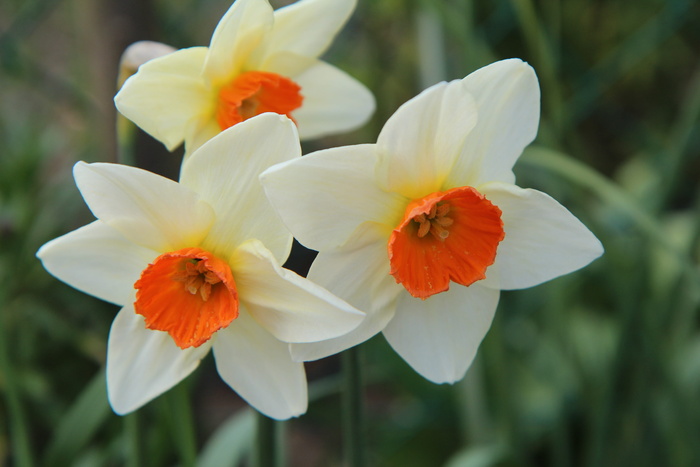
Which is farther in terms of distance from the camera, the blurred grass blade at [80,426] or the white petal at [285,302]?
the blurred grass blade at [80,426]

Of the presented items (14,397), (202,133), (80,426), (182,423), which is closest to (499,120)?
(202,133)

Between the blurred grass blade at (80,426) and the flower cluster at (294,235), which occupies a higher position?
the flower cluster at (294,235)

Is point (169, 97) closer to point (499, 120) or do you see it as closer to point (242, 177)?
point (242, 177)

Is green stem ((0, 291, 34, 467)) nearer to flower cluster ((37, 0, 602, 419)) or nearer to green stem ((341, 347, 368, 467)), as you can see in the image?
flower cluster ((37, 0, 602, 419))

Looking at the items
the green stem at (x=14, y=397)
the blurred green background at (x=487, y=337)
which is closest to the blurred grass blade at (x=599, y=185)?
the blurred green background at (x=487, y=337)

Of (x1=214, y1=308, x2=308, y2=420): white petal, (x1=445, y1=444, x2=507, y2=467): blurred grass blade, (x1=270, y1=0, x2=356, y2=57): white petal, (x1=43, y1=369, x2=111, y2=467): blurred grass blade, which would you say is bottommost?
(x1=445, y1=444, x2=507, y2=467): blurred grass blade

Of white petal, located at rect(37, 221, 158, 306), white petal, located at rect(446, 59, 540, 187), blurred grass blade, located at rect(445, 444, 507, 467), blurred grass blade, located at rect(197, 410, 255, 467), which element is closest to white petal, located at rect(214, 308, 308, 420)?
white petal, located at rect(37, 221, 158, 306)

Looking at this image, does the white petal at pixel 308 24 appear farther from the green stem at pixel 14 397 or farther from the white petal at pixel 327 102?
the green stem at pixel 14 397
